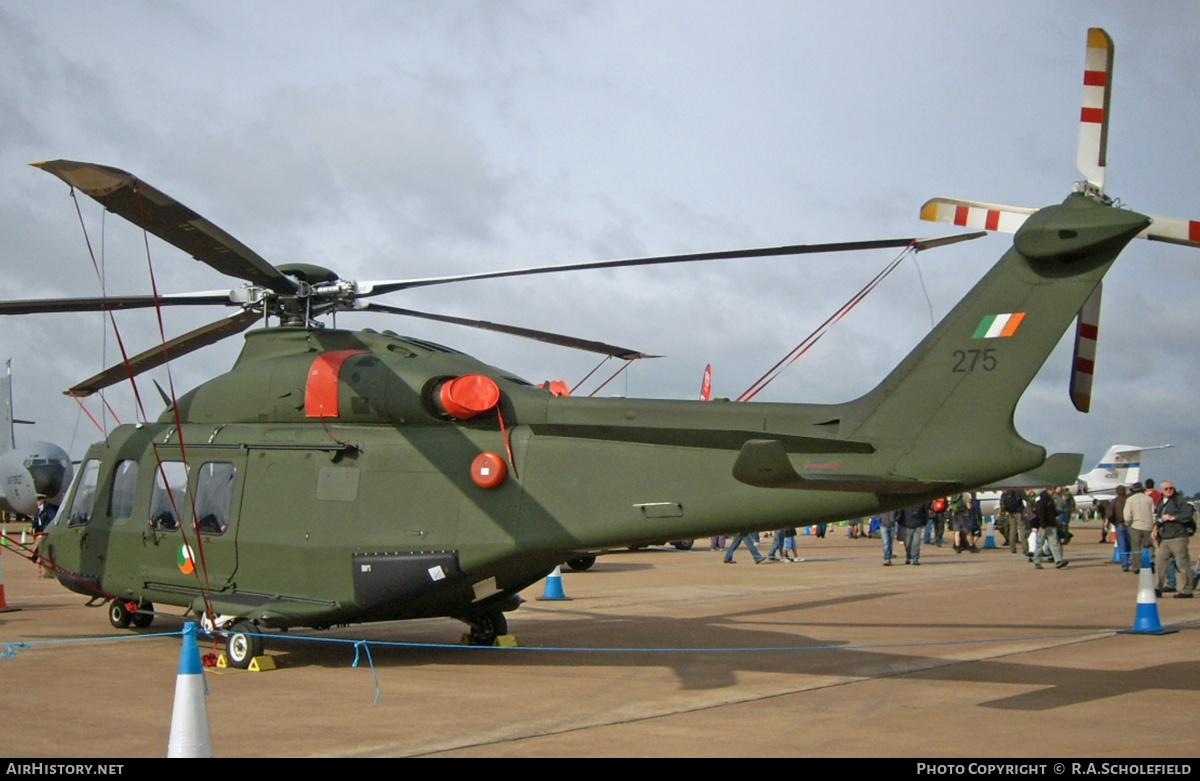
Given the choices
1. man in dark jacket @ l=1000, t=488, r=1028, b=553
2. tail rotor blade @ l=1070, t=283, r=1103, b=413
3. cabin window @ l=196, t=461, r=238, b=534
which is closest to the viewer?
tail rotor blade @ l=1070, t=283, r=1103, b=413

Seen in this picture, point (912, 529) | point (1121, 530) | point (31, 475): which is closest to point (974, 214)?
point (1121, 530)

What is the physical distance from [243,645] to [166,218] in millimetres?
4042

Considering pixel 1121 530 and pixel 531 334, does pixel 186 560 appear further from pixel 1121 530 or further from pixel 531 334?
pixel 1121 530

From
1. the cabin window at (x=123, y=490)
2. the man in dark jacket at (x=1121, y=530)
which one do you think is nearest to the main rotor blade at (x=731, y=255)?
the cabin window at (x=123, y=490)

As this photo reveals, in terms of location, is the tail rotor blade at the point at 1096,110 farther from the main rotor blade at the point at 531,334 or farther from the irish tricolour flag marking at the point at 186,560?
the irish tricolour flag marking at the point at 186,560

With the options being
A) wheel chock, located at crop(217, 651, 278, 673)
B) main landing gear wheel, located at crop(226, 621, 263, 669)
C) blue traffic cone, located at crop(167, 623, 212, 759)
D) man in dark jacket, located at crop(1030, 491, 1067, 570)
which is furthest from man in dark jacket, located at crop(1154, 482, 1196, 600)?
blue traffic cone, located at crop(167, 623, 212, 759)

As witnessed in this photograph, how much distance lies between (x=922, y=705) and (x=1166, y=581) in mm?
11613

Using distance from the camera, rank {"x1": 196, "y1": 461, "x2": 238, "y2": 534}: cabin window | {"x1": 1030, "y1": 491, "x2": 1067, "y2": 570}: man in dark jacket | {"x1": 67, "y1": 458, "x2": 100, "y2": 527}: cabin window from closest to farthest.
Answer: {"x1": 196, "y1": 461, "x2": 238, "y2": 534}: cabin window < {"x1": 67, "y1": 458, "x2": 100, "y2": 527}: cabin window < {"x1": 1030, "y1": 491, "x2": 1067, "y2": 570}: man in dark jacket

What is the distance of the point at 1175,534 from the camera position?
1653 cm

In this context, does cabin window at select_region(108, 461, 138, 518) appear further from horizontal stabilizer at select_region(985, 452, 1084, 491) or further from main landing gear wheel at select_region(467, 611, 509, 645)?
horizontal stabilizer at select_region(985, 452, 1084, 491)

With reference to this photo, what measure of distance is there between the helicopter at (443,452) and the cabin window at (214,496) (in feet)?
0.09

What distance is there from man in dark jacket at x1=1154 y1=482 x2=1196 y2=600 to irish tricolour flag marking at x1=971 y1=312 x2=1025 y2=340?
33.5 feet

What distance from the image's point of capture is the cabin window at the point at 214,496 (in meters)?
11.0

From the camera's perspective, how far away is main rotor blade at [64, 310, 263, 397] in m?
11.5
